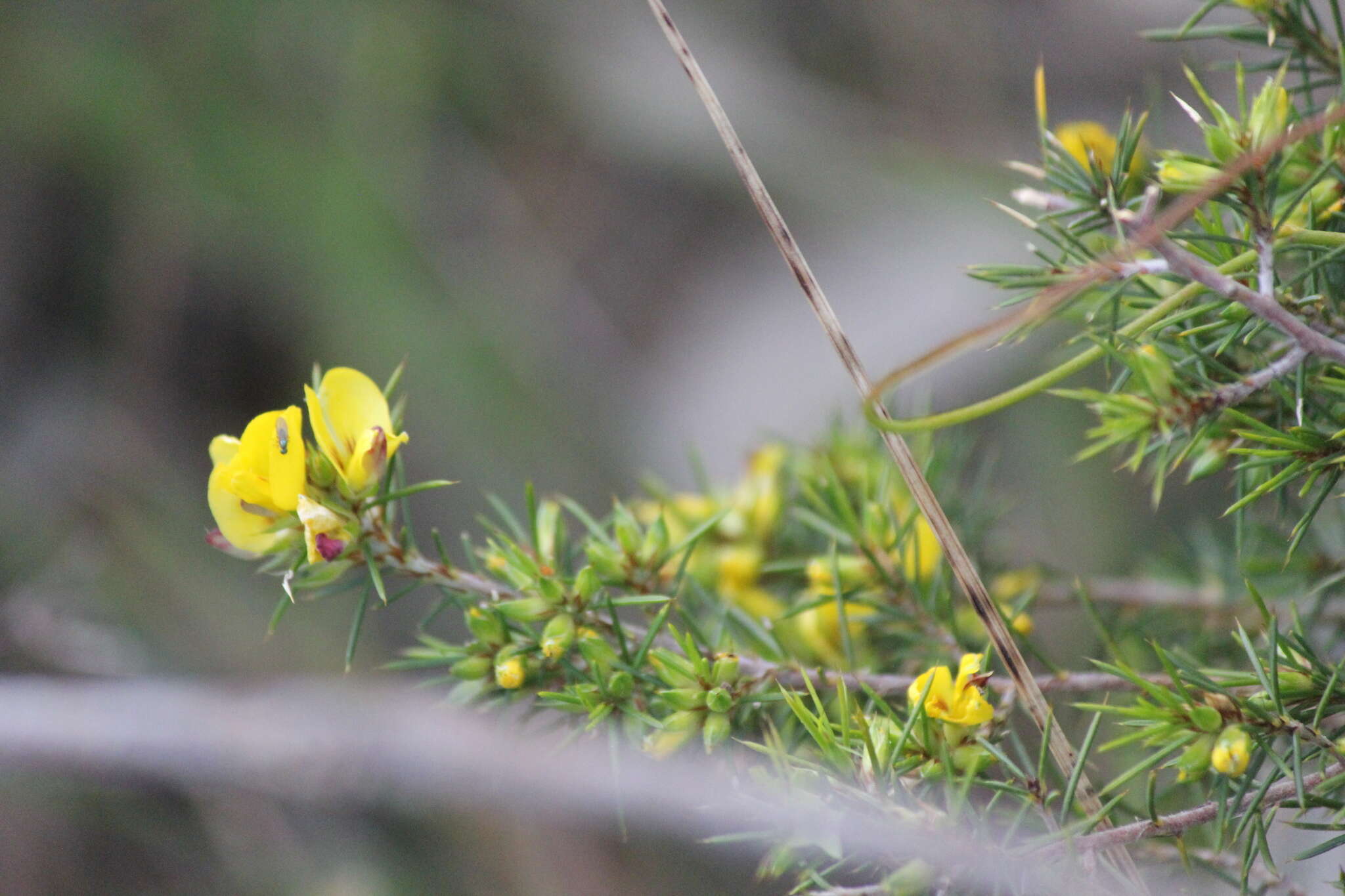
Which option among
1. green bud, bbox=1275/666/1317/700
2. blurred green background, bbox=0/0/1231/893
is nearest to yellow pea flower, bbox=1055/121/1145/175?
green bud, bbox=1275/666/1317/700

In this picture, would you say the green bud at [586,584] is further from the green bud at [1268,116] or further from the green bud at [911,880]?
the green bud at [1268,116]

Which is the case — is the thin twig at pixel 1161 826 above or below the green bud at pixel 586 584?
below

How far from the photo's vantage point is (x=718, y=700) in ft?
1.24

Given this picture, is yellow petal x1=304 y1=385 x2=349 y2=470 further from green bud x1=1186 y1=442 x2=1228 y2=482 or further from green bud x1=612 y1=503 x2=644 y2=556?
green bud x1=1186 y1=442 x2=1228 y2=482

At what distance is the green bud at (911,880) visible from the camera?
307 millimetres

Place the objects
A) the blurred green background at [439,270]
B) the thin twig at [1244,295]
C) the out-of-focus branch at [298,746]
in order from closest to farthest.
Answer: the thin twig at [1244,295]
the out-of-focus branch at [298,746]
the blurred green background at [439,270]

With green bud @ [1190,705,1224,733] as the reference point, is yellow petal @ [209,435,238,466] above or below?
above

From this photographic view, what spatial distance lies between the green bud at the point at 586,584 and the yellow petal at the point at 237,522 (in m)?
0.13

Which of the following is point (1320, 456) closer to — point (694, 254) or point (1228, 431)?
point (1228, 431)

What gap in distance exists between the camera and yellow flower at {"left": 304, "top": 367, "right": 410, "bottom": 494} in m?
0.38

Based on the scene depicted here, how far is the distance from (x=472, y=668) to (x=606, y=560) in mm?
82

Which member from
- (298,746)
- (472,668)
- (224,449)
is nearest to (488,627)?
(472,668)

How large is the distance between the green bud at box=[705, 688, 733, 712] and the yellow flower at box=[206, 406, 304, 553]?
19cm

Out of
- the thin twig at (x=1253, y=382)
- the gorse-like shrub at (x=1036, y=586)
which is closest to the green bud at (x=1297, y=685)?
the gorse-like shrub at (x=1036, y=586)
